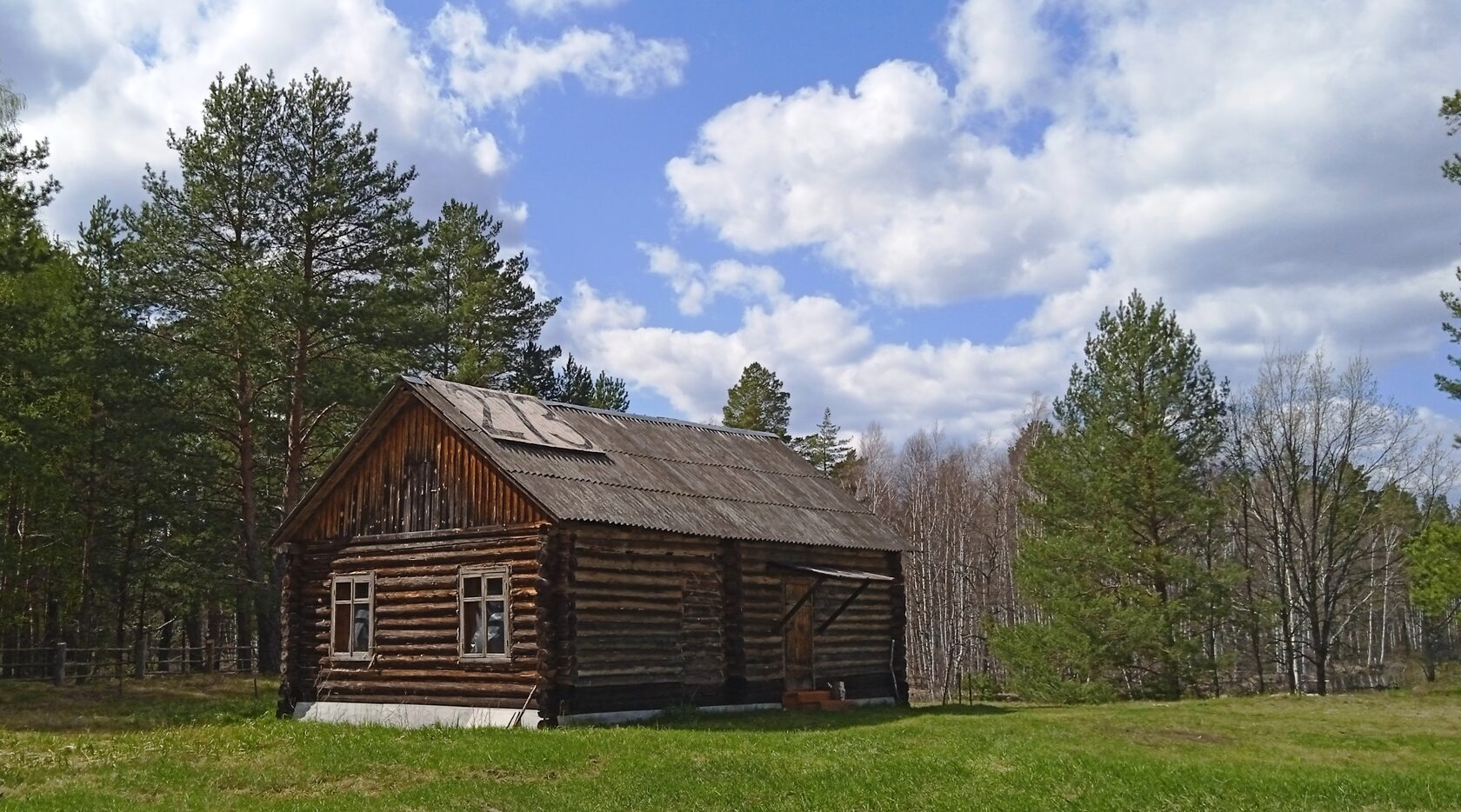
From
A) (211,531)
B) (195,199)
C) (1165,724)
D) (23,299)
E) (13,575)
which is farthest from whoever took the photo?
(211,531)

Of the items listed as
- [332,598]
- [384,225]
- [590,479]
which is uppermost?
[384,225]

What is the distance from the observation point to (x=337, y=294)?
35781mm

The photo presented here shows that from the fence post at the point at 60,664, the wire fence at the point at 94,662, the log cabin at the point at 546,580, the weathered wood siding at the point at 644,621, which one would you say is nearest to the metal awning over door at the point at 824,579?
the log cabin at the point at 546,580

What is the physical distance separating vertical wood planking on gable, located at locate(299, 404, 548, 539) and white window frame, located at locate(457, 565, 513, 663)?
2.82 feet

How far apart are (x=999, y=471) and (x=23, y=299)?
44.8 m

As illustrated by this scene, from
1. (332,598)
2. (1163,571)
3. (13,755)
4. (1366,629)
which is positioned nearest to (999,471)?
(1366,629)

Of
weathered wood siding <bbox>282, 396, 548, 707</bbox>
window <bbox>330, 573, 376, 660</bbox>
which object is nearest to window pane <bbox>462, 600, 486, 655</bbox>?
weathered wood siding <bbox>282, 396, 548, 707</bbox>

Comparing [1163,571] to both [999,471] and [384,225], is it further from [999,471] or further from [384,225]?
[999,471]

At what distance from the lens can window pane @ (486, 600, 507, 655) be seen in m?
21.6

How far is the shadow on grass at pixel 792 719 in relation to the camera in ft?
67.4

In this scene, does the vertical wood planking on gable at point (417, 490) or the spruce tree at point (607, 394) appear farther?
the spruce tree at point (607, 394)

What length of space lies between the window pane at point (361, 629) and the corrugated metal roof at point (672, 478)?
4.48 metres

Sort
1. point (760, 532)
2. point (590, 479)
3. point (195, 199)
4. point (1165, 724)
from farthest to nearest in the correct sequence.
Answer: point (195, 199) < point (760, 532) < point (590, 479) < point (1165, 724)

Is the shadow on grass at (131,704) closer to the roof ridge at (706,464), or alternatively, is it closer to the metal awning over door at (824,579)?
the roof ridge at (706,464)
